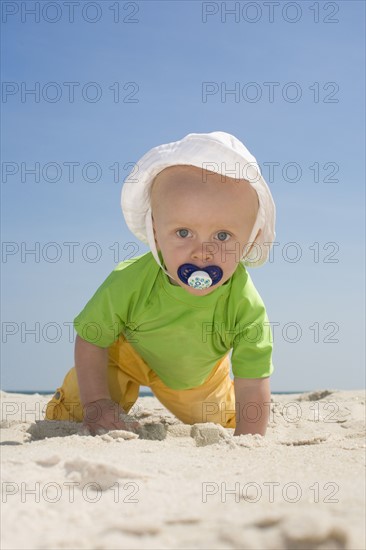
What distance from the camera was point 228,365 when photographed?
3.54 metres

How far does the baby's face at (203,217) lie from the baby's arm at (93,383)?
0.63 m

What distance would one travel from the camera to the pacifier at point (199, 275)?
8.84 ft

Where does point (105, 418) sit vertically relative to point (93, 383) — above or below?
below

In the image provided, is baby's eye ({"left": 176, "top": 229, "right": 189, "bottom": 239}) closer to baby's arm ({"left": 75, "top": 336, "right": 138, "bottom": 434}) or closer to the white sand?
baby's arm ({"left": 75, "top": 336, "right": 138, "bottom": 434})

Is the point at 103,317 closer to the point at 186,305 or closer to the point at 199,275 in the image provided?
the point at 186,305

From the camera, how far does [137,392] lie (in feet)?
11.3

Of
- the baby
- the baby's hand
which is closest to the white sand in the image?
the baby's hand

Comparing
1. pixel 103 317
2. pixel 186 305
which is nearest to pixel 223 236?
pixel 186 305

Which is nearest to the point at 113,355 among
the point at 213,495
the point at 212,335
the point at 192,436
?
the point at 212,335

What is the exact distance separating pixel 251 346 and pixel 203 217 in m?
0.81

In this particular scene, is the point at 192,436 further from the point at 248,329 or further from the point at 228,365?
the point at 228,365

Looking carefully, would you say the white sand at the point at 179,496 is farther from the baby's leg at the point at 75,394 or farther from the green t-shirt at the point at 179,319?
the baby's leg at the point at 75,394

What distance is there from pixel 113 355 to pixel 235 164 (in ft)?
4.11

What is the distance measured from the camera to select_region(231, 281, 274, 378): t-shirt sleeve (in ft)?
10.0
